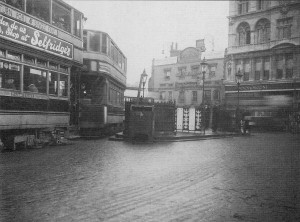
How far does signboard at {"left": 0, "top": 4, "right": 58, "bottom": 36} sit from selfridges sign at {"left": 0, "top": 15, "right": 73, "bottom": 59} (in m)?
0.15

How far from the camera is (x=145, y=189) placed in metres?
4.95

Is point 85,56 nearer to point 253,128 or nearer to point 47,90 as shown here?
point 47,90

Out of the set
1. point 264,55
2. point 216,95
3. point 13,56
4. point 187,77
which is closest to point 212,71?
point 216,95

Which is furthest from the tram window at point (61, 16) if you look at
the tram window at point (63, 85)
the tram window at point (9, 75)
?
the tram window at point (9, 75)

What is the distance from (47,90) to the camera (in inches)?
407

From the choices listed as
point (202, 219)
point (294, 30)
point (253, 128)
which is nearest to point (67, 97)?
point (202, 219)

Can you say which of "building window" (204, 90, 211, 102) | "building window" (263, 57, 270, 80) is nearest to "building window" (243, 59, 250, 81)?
"building window" (263, 57, 270, 80)

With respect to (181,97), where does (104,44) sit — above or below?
above

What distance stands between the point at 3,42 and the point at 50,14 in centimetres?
243

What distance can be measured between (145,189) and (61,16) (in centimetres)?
828

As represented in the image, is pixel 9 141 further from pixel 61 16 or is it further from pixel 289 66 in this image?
pixel 289 66

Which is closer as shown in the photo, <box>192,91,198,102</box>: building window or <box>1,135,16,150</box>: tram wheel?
<box>1,135,16,150</box>: tram wheel

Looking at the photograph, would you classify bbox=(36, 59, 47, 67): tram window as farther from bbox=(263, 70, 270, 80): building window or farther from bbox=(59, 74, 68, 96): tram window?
bbox=(263, 70, 270, 80): building window

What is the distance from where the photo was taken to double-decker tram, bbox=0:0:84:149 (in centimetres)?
858
